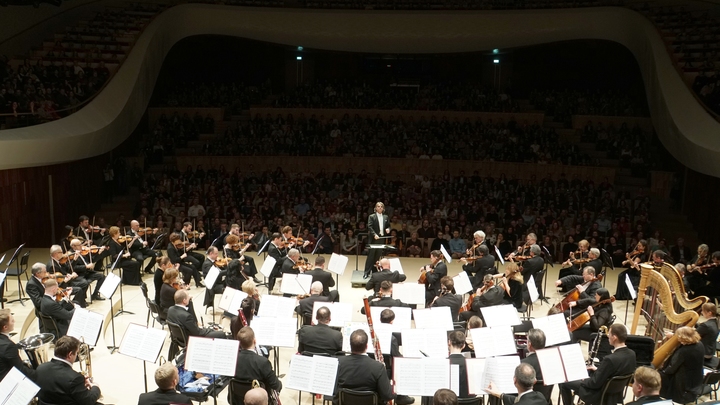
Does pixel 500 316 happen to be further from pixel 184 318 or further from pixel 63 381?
pixel 63 381

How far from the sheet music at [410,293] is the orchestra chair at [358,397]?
2.93 meters

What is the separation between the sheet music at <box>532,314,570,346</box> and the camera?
7297mm

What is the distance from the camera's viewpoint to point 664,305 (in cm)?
814

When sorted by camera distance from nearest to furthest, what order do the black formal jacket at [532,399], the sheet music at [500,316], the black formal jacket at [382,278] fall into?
1. the black formal jacket at [532,399]
2. the sheet music at [500,316]
3. the black formal jacket at [382,278]

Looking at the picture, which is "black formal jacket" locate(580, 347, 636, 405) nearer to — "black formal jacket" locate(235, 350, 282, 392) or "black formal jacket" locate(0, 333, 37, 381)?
"black formal jacket" locate(235, 350, 282, 392)

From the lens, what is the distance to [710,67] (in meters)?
17.4

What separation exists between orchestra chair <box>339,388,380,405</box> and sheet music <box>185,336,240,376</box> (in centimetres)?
108

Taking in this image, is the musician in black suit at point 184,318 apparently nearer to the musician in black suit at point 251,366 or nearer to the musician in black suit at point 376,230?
the musician in black suit at point 251,366

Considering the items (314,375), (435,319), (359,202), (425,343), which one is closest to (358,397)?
(314,375)

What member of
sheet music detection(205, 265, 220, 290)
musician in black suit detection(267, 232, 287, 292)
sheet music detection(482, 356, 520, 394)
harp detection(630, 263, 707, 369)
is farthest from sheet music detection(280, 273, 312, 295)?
harp detection(630, 263, 707, 369)

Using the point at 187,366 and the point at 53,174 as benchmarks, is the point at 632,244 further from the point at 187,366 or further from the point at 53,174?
the point at 53,174

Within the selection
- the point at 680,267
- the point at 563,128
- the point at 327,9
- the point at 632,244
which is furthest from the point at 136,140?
the point at 680,267

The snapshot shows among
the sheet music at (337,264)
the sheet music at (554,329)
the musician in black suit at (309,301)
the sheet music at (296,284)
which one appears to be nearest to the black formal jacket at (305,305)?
the musician in black suit at (309,301)

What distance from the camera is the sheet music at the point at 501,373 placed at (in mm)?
6070
